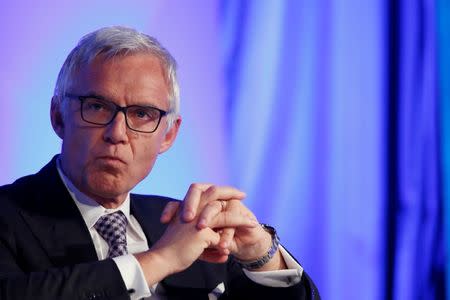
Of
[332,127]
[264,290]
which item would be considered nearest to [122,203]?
[264,290]

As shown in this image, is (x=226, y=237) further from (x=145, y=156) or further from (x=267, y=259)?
(x=145, y=156)

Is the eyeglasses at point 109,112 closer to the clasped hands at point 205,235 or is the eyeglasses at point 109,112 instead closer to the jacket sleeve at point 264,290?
the clasped hands at point 205,235

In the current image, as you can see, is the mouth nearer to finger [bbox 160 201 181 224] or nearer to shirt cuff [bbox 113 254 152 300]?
finger [bbox 160 201 181 224]

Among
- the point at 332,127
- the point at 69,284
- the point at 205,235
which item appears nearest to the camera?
the point at 69,284

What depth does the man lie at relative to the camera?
161 cm

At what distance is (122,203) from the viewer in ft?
6.03

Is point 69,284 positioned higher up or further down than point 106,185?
further down

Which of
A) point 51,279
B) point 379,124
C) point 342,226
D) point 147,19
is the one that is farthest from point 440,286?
point 51,279

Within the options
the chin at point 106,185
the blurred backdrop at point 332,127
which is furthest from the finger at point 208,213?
the blurred backdrop at point 332,127

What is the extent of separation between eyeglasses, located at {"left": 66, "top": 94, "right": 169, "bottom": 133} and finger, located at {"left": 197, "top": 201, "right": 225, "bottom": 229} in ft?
0.85

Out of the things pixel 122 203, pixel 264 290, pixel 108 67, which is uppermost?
pixel 108 67

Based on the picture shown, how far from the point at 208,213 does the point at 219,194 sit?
93mm

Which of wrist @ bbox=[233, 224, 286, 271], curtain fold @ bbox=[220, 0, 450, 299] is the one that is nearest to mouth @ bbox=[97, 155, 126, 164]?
wrist @ bbox=[233, 224, 286, 271]

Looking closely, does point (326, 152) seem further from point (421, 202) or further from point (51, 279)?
point (51, 279)
